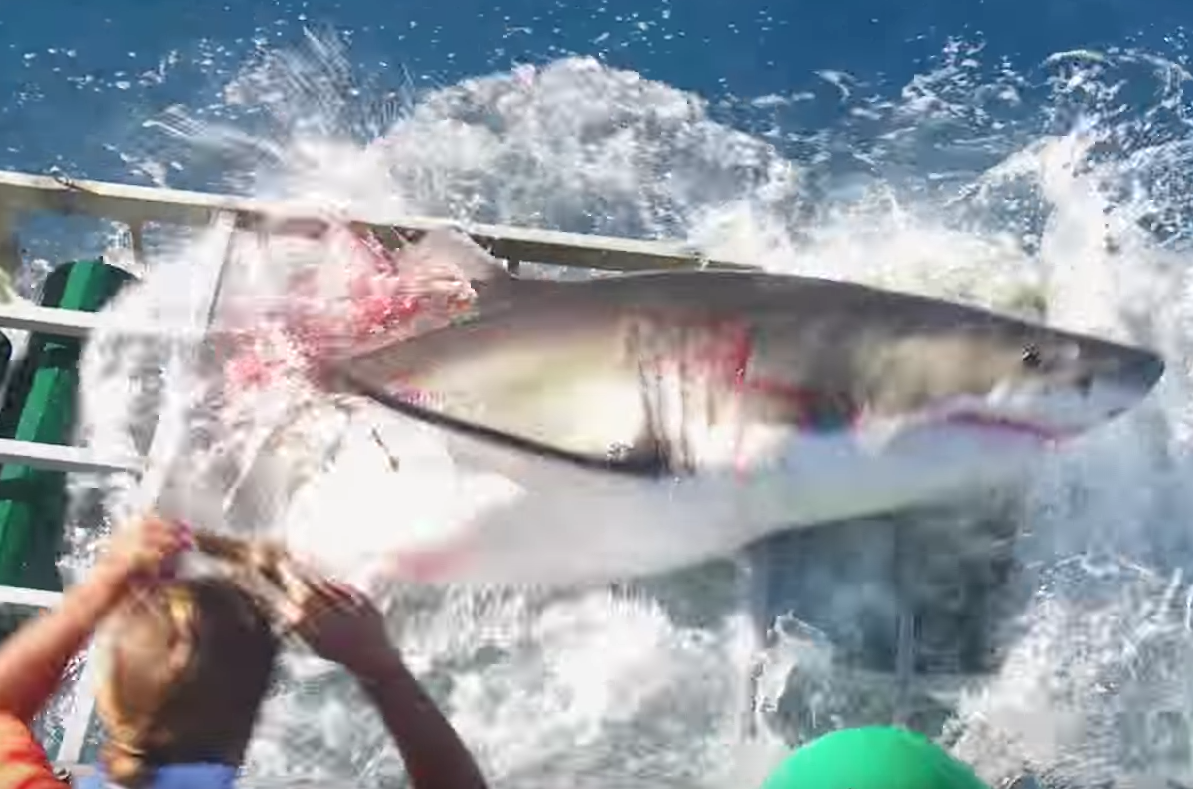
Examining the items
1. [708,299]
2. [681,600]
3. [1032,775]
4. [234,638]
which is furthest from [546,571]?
[234,638]

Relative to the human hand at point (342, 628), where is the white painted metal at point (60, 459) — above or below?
above

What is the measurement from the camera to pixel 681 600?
346 centimetres

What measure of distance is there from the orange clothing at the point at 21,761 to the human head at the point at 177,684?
0.08 metres

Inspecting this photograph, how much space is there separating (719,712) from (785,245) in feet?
5.34

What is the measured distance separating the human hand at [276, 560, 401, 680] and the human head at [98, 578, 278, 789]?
0.22 meters

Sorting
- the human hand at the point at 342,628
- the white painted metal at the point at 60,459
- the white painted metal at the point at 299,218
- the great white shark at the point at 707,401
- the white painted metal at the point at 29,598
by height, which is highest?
the white painted metal at the point at 299,218

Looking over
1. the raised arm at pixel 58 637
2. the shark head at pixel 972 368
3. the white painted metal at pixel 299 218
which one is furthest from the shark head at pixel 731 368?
the raised arm at pixel 58 637

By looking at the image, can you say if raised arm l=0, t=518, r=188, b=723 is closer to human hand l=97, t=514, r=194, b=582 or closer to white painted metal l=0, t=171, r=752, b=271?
human hand l=97, t=514, r=194, b=582

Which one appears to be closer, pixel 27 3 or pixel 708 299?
pixel 708 299

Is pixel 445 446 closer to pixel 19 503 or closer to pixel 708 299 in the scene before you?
pixel 708 299

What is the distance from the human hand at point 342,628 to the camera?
8.02 ft

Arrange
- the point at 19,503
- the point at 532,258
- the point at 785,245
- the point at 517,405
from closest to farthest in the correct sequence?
the point at 517,405
the point at 19,503
the point at 532,258
the point at 785,245

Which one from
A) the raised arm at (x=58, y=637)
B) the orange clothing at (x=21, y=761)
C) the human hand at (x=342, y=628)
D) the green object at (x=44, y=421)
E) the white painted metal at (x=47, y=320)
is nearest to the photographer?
the orange clothing at (x=21, y=761)

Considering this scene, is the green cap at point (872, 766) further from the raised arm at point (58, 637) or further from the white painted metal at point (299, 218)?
the white painted metal at point (299, 218)
